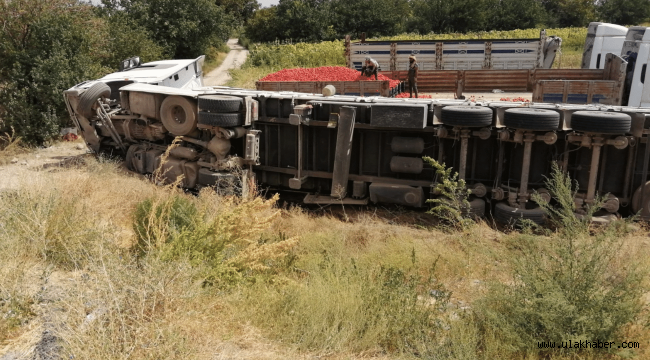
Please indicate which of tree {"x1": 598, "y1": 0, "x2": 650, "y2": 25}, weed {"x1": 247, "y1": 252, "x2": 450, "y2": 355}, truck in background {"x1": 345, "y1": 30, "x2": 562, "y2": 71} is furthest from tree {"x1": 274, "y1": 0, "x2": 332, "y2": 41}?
weed {"x1": 247, "y1": 252, "x2": 450, "y2": 355}

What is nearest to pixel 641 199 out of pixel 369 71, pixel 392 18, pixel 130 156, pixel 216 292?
pixel 216 292

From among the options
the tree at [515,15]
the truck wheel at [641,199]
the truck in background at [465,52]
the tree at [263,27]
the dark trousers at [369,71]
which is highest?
the tree at [515,15]

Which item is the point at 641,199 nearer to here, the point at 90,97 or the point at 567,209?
the point at 567,209

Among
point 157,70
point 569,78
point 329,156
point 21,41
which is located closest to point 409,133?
point 329,156

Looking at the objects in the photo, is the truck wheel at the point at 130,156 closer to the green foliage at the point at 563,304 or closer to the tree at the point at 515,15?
the green foliage at the point at 563,304

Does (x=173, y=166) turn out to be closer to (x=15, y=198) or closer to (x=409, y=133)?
(x=15, y=198)

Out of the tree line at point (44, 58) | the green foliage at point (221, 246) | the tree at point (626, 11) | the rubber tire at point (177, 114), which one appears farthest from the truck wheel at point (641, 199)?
the tree at point (626, 11)

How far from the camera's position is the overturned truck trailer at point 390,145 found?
8016mm

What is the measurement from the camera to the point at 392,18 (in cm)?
4534

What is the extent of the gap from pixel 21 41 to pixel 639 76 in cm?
1613

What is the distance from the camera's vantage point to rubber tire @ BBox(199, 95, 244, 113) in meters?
9.18

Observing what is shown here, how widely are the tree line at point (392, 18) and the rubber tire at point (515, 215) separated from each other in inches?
1400

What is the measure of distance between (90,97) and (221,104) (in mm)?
3535

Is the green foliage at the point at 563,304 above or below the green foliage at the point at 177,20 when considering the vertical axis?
below
